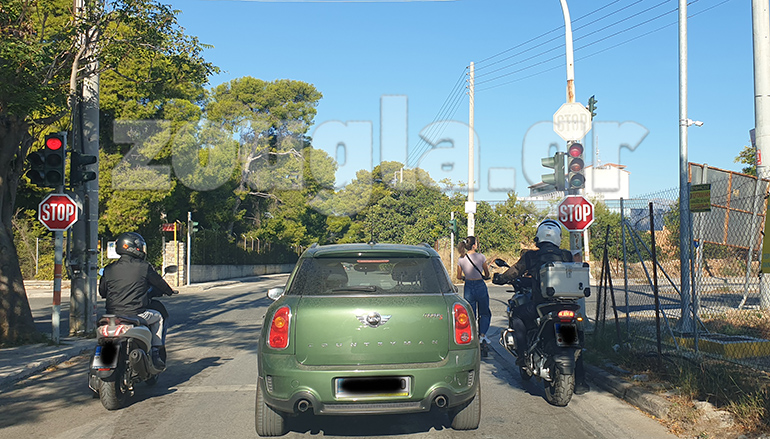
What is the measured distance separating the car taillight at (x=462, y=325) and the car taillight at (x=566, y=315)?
1.56m

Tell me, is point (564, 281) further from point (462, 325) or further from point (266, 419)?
point (266, 419)

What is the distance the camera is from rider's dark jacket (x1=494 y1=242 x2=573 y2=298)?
23.0ft

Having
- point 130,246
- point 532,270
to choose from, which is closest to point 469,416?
point 532,270

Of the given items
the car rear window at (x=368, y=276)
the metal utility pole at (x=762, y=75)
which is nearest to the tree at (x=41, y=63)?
the car rear window at (x=368, y=276)

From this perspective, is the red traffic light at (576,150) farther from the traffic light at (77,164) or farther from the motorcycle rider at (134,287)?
the traffic light at (77,164)

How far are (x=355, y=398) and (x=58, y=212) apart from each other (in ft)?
25.6

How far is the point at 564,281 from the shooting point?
643cm

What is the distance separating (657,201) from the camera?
9664mm

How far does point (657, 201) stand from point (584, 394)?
392cm

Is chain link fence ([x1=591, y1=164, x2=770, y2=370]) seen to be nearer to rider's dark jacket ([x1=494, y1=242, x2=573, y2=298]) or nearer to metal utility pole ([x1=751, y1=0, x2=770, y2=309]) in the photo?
metal utility pole ([x1=751, y1=0, x2=770, y2=309])

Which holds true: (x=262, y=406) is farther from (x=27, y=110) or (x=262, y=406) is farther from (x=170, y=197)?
(x=170, y=197)

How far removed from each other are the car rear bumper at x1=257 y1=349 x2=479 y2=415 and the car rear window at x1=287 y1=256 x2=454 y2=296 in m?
0.60

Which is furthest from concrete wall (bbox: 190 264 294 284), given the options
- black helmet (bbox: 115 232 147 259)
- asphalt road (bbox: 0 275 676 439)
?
black helmet (bbox: 115 232 147 259)

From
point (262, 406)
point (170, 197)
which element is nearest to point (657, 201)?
point (262, 406)
